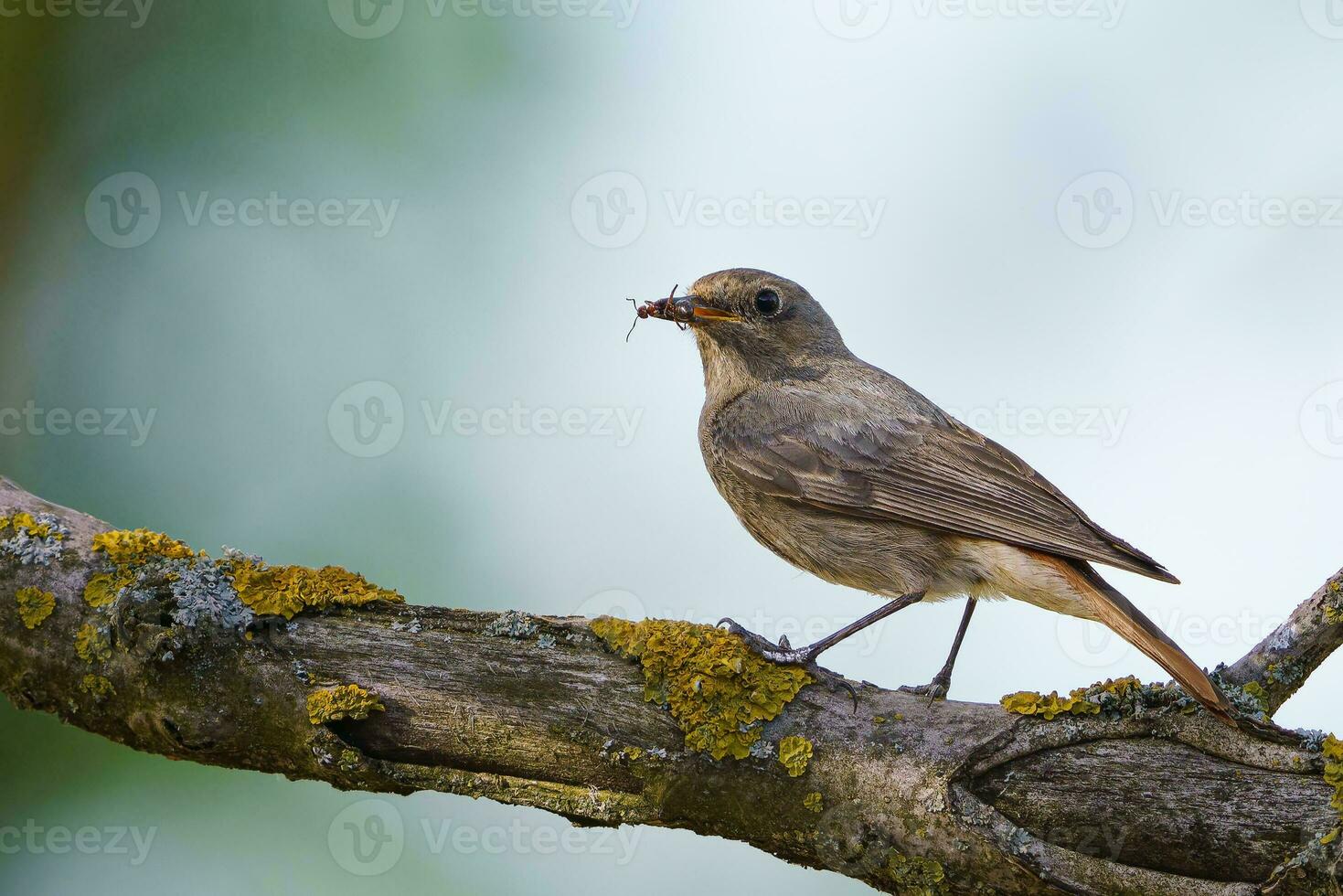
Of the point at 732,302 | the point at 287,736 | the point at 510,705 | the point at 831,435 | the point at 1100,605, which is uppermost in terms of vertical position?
the point at 732,302

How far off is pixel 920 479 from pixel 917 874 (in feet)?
6.25

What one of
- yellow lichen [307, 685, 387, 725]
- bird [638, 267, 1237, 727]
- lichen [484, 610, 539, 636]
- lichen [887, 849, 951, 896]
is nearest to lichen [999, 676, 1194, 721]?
bird [638, 267, 1237, 727]

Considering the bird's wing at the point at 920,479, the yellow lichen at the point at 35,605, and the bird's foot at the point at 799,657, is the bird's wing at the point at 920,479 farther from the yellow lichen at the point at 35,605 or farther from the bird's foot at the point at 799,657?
the yellow lichen at the point at 35,605

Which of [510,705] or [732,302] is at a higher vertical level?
[732,302]

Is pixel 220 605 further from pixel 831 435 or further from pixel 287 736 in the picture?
pixel 831 435

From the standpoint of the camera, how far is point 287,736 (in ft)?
12.0

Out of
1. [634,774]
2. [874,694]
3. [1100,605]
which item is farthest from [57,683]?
[1100,605]

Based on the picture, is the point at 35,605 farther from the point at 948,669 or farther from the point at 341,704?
the point at 948,669

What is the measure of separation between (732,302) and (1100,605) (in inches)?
94.4

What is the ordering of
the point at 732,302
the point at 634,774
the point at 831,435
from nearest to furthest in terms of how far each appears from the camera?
the point at 634,774 < the point at 831,435 < the point at 732,302

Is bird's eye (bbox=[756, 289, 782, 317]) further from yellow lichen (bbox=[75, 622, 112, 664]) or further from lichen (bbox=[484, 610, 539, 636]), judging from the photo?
yellow lichen (bbox=[75, 622, 112, 664])

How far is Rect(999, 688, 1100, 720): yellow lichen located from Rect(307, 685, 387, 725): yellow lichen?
6.39ft

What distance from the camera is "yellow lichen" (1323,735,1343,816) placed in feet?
10.5

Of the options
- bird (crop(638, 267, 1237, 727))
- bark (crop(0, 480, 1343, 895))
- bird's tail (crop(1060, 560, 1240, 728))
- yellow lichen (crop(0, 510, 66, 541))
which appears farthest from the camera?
bird (crop(638, 267, 1237, 727))
